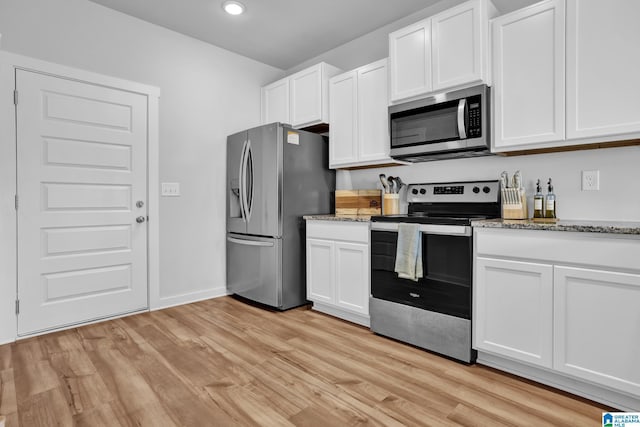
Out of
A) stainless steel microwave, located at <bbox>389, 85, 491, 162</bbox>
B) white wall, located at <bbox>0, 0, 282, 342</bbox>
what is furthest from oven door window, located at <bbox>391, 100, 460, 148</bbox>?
white wall, located at <bbox>0, 0, 282, 342</bbox>

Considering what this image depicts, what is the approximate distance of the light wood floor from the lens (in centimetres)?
158

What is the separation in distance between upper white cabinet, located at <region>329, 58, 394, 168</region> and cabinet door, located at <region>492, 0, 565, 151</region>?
2.86 feet

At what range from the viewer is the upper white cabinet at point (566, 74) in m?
1.78

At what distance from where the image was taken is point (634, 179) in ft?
6.47

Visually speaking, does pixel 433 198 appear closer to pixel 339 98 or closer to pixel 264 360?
pixel 339 98

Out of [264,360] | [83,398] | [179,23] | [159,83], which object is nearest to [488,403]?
[264,360]

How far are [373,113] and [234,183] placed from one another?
1.55m

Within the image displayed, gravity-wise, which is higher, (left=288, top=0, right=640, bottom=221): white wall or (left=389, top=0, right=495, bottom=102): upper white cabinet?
A: (left=389, top=0, right=495, bottom=102): upper white cabinet

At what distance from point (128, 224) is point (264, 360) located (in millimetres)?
1762

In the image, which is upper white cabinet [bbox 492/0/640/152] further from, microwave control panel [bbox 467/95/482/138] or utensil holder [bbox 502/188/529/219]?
utensil holder [bbox 502/188/529/219]

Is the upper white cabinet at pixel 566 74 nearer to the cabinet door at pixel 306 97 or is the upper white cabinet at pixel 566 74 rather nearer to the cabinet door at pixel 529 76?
the cabinet door at pixel 529 76

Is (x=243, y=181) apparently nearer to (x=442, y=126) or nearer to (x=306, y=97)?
(x=306, y=97)

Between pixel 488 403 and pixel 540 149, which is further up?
pixel 540 149

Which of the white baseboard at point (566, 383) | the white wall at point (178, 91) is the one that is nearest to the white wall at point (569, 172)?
the white baseboard at point (566, 383)
